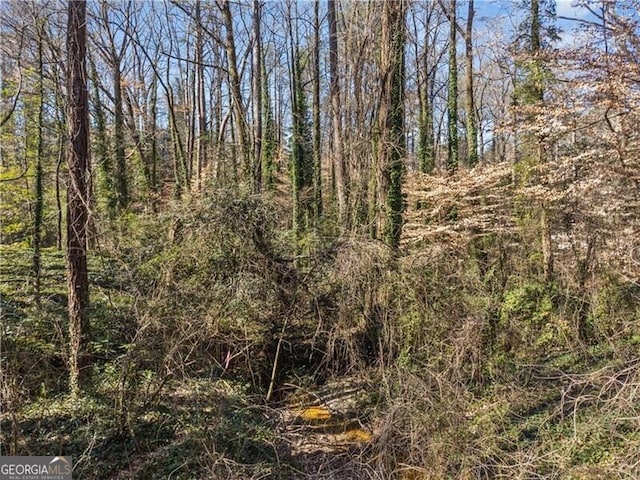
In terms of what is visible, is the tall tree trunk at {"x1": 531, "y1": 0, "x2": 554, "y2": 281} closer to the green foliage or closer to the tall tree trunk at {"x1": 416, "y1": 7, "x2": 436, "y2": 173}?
the green foliage

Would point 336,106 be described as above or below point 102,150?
above

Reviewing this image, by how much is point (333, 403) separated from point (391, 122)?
185 inches

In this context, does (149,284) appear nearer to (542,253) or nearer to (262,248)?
(262,248)

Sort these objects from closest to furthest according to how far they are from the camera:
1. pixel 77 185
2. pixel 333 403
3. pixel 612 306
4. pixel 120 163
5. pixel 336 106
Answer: pixel 77 185 → pixel 333 403 → pixel 612 306 → pixel 336 106 → pixel 120 163

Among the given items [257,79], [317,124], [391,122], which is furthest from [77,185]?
[257,79]

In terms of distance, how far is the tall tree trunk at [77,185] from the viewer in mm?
4957

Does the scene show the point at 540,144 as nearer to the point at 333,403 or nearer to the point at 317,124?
the point at 333,403

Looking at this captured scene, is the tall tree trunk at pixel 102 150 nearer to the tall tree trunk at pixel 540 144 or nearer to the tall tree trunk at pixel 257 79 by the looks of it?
the tall tree trunk at pixel 257 79

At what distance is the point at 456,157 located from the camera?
1223 cm

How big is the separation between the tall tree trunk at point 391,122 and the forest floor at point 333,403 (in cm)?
111

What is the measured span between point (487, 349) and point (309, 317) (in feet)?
8.77

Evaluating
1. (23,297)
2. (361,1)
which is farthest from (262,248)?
(361,1)

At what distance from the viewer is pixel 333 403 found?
5.70 metres

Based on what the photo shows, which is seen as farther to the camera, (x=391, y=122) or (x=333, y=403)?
(x=391, y=122)
